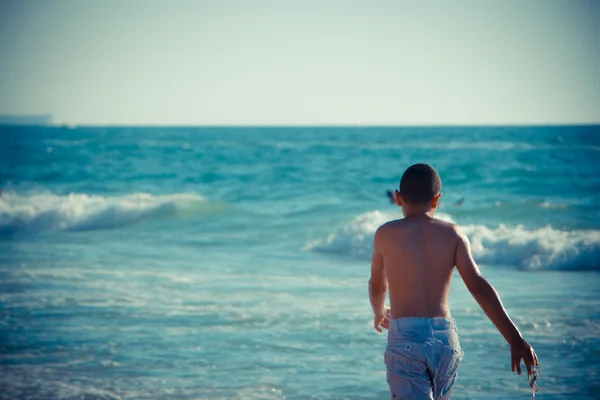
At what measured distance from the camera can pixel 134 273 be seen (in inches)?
393

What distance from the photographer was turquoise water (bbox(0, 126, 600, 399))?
19.0 feet

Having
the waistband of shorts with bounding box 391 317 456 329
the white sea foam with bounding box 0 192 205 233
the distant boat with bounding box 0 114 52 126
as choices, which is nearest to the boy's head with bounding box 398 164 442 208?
the waistband of shorts with bounding box 391 317 456 329

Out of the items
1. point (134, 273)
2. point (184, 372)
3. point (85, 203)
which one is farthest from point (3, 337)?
point (85, 203)

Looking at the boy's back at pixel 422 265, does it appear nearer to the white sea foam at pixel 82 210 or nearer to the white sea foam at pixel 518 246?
the white sea foam at pixel 518 246

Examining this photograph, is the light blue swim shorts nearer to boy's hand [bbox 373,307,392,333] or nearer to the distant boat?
boy's hand [bbox 373,307,392,333]

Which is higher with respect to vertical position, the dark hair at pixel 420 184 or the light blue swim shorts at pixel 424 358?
the dark hair at pixel 420 184

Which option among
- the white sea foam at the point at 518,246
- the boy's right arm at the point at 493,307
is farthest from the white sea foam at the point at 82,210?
the boy's right arm at the point at 493,307

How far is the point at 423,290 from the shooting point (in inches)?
116

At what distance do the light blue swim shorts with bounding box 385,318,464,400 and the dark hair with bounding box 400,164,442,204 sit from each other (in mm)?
497

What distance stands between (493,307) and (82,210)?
→ 1603 centimetres

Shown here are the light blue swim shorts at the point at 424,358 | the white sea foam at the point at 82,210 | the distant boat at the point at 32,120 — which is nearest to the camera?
the light blue swim shorts at the point at 424,358

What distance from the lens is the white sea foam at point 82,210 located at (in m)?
16.9

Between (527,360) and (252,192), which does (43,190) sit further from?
(527,360)

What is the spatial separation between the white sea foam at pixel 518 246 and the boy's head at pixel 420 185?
8.64 meters
